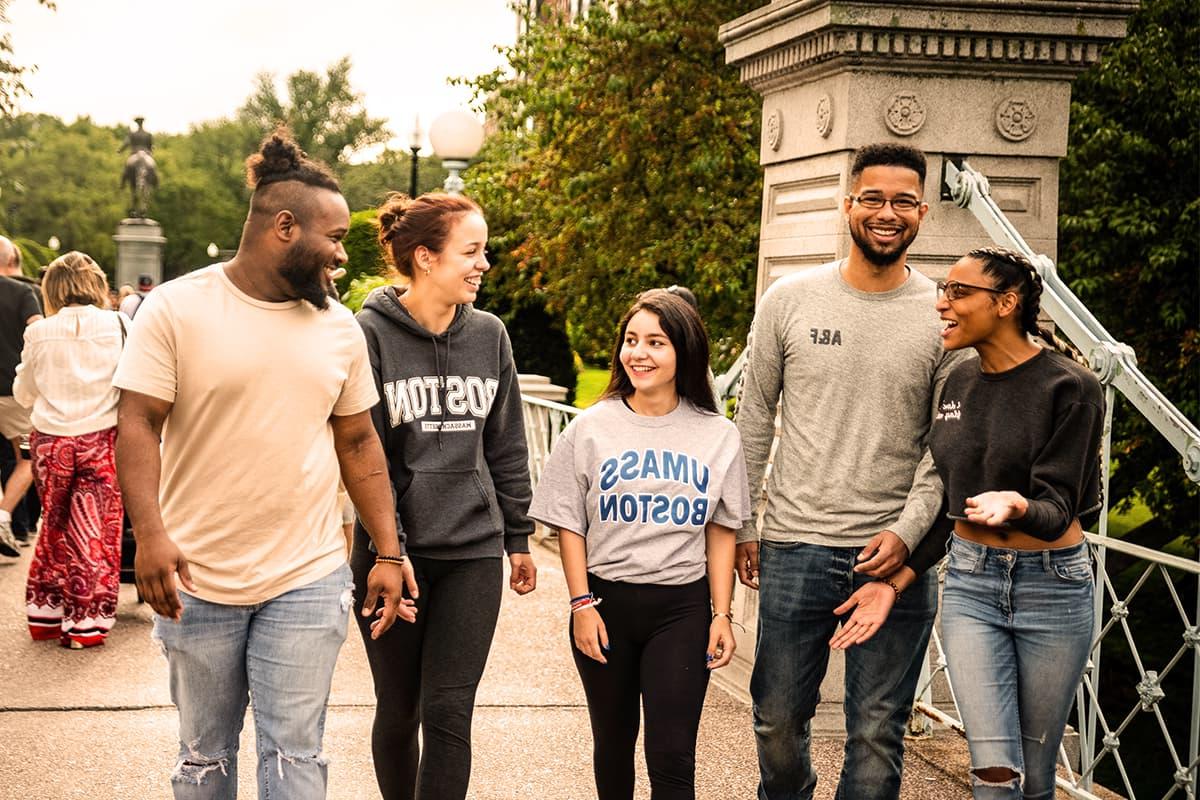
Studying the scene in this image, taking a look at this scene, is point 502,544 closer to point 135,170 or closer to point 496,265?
point 496,265

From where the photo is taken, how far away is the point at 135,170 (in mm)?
59969

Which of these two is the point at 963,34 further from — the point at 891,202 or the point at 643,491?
the point at 643,491

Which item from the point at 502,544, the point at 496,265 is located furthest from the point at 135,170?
the point at 502,544

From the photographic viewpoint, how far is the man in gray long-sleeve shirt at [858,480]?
3928 millimetres

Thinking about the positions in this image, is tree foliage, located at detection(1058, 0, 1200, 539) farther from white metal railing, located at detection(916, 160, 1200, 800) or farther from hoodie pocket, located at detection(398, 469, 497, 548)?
hoodie pocket, located at detection(398, 469, 497, 548)

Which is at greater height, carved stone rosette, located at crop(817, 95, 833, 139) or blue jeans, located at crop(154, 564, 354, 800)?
carved stone rosette, located at crop(817, 95, 833, 139)

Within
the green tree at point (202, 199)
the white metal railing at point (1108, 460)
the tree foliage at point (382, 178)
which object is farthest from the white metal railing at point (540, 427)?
the green tree at point (202, 199)

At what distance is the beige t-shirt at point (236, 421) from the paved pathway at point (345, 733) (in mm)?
1904

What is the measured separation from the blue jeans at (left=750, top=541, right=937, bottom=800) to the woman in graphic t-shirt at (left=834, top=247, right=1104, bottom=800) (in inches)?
9.9

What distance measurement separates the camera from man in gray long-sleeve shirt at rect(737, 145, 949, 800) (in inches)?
155

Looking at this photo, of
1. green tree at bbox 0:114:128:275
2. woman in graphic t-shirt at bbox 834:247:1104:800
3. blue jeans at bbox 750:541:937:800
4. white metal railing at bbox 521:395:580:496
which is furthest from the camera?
green tree at bbox 0:114:128:275

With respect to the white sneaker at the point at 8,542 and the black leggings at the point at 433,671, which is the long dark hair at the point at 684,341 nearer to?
the black leggings at the point at 433,671

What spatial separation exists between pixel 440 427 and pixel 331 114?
103m

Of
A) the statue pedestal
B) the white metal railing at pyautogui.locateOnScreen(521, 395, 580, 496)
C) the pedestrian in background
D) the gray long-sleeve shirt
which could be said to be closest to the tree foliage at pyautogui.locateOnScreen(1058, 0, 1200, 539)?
the white metal railing at pyautogui.locateOnScreen(521, 395, 580, 496)
